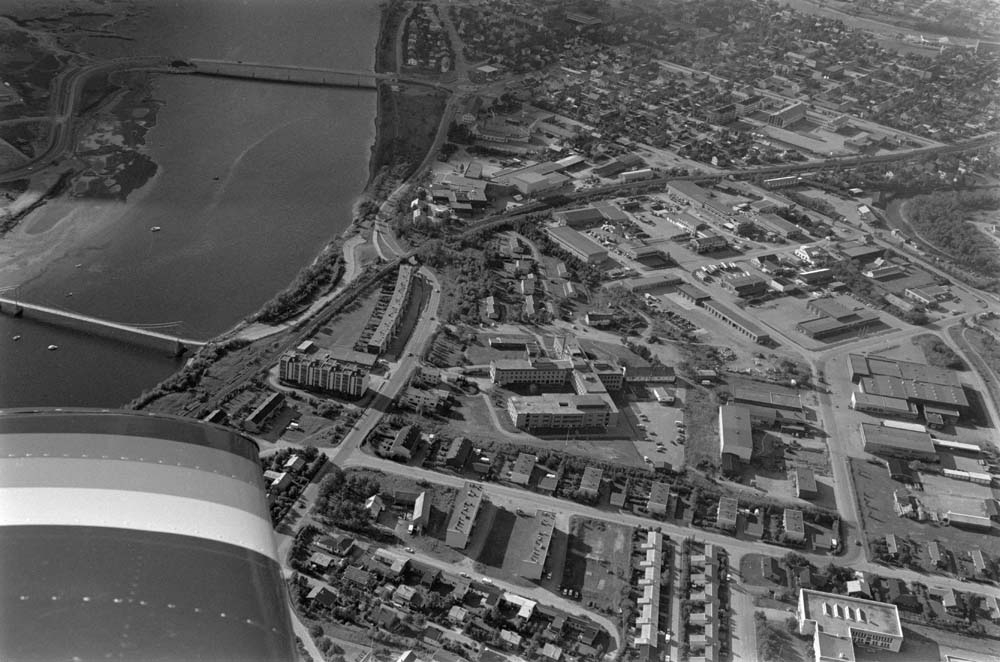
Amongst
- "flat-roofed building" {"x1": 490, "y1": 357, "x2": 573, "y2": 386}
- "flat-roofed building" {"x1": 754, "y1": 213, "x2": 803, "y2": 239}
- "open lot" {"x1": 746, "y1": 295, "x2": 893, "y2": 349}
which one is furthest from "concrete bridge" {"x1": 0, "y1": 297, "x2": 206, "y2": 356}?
"flat-roofed building" {"x1": 754, "y1": 213, "x2": 803, "y2": 239}

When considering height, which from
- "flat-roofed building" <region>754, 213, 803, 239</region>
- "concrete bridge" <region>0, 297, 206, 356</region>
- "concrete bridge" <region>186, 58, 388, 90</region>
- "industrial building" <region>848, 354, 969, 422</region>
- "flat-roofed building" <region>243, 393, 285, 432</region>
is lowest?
"concrete bridge" <region>0, 297, 206, 356</region>

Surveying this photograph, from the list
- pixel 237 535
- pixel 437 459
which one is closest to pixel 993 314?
pixel 437 459

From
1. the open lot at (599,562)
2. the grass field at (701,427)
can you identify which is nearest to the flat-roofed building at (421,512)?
the open lot at (599,562)

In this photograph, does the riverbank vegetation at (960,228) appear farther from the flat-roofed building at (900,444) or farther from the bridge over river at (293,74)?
the bridge over river at (293,74)

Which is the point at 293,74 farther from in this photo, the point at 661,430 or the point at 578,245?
the point at 661,430

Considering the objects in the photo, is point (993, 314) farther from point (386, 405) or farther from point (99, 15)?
point (99, 15)

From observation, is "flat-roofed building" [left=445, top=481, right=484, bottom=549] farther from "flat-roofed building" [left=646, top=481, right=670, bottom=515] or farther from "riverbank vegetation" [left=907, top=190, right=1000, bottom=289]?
"riverbank vegetation" [left=907, top=190, right=1000, bottom=289]

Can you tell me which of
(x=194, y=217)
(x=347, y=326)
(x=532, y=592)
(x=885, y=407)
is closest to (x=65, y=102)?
(x=194, y=217)
